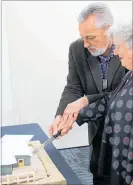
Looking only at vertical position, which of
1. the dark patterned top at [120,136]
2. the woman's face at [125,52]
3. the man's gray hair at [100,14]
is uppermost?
the man's gray hair at [100,14]

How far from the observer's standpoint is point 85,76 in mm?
1754

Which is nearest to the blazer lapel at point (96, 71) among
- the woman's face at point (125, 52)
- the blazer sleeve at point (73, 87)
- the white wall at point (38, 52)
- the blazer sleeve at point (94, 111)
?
the blazer sleeve at point (73, 87)

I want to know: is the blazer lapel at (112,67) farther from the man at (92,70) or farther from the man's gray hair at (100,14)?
the man's gray hair at (100,14)

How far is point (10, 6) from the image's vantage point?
2.79 meters

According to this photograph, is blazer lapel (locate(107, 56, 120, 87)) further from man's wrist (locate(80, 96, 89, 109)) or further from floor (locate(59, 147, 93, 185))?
floor (locate(59, 147, 93, 185))

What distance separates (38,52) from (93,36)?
1.43 m

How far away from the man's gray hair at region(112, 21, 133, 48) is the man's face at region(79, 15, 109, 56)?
38 cm

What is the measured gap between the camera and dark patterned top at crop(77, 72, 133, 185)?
1218 millimetres

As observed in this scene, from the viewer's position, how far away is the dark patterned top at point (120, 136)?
1218mm

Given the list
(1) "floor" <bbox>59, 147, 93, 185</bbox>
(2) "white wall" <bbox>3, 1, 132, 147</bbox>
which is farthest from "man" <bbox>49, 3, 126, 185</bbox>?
(2) "white wall" <bbox>3, 1, 132, 147</bbox>

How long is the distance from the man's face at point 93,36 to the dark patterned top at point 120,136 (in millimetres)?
334

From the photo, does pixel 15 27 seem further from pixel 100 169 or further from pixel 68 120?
pixel 100 169

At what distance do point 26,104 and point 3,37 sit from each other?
0.73 m

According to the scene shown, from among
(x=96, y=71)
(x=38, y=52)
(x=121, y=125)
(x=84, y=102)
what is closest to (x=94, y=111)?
(x=84, y=102)
